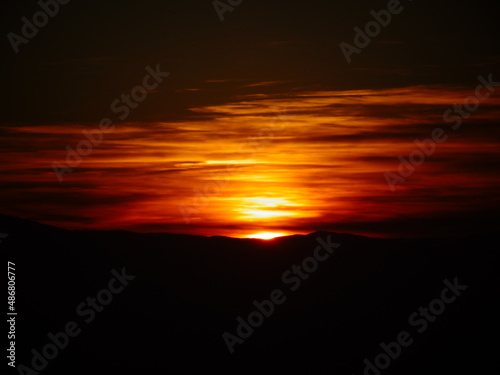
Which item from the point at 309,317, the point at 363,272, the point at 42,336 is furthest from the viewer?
the point at 363,272

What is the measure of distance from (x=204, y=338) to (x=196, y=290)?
14019mm

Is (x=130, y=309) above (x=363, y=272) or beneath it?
beneath

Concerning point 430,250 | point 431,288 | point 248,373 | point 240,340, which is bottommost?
point 248,373

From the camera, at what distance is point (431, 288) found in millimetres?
78812

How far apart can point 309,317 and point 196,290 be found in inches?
471

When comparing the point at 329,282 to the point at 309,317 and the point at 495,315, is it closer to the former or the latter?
the point at 309,317

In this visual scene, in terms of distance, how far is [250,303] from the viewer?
249 feet

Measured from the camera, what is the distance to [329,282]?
8381 cm

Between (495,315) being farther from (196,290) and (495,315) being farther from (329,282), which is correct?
(196,290)

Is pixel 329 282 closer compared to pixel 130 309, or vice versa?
pixel 130 309

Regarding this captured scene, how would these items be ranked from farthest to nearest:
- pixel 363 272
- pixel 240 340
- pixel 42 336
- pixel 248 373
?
pixel 363 272 < pixel 240 340 < pixel 248 373 < pixel 42 336

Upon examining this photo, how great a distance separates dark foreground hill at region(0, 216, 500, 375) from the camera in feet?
177

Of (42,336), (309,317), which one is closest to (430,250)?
(309,317)

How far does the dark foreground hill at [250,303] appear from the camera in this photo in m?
54.1
